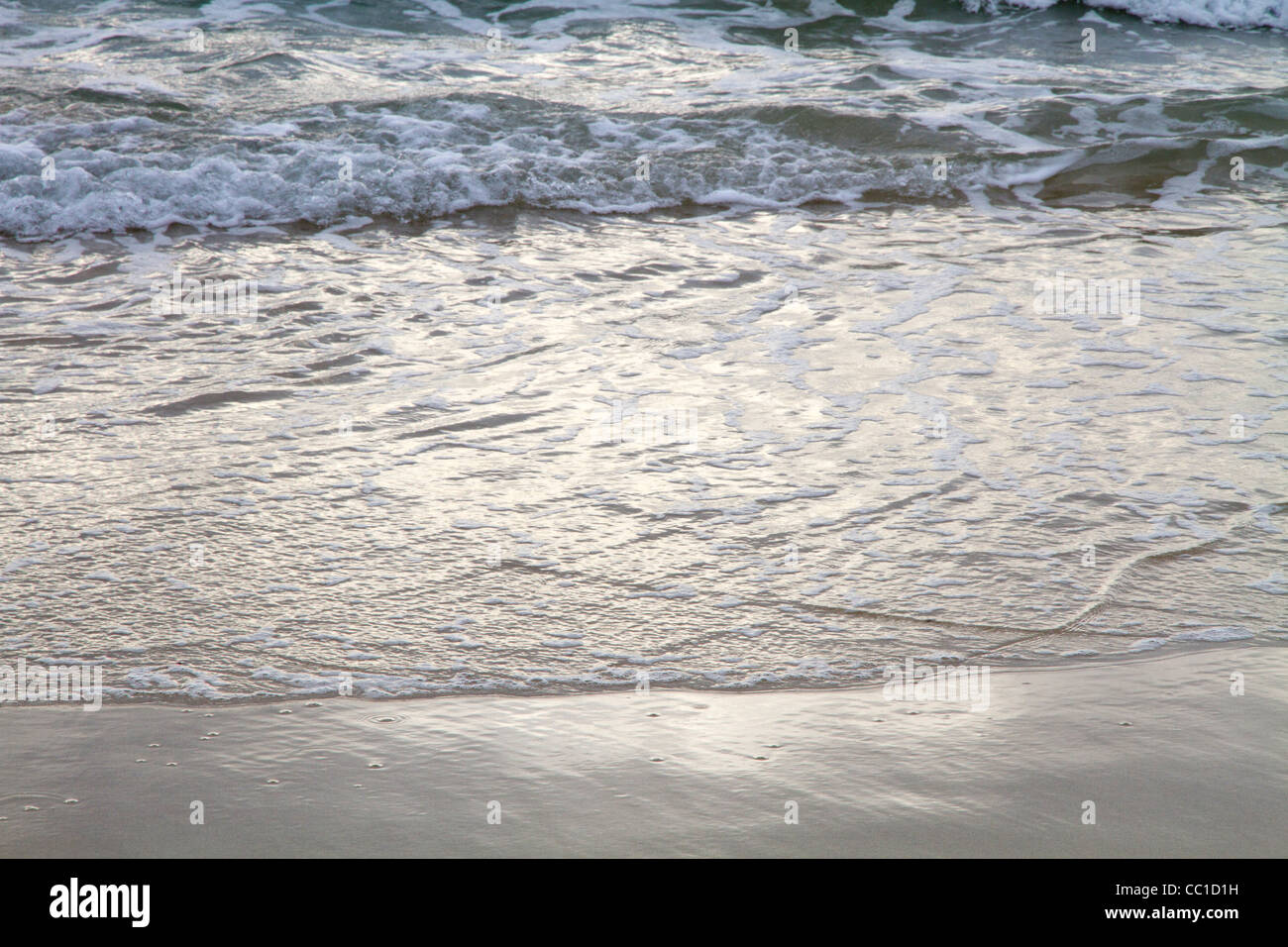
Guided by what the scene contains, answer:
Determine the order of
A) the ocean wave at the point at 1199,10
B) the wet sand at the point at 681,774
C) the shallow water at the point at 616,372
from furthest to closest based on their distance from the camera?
the ocean wave at the point at 1199,10
the shallow water at the point at 616,372
the wet sand at the point at 681,774

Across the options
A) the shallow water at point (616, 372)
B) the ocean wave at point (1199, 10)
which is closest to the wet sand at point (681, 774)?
the shallow water at point (616, 372)

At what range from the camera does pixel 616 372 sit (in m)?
4.45

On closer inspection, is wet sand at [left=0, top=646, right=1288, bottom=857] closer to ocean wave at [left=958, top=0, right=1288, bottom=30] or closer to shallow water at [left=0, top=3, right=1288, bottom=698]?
shallow water at [left=0, top=3, right=1288, bottom=698]

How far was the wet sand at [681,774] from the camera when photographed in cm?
198

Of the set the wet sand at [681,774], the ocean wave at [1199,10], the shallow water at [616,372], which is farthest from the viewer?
the ocean wave at [1199,10]

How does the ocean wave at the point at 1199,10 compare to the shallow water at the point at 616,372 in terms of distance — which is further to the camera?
the ocean wave at the point at 1199,10

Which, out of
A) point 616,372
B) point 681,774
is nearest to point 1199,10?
point 616,372

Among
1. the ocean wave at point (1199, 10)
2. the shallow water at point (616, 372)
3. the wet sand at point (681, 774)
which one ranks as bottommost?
the wet sand at point (681, 774)

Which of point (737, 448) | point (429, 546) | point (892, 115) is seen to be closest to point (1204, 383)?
point (737, 448)

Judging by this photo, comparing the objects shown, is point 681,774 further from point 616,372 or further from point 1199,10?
point 1199,10

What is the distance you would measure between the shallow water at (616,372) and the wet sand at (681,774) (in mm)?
141

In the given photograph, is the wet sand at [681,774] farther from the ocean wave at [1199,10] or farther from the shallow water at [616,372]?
the ocean wave at [1199,10]
